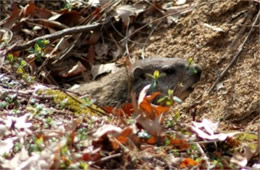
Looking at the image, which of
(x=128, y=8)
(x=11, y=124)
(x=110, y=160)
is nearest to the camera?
(x=110, y=160)

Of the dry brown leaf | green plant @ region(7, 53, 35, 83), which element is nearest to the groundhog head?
the dry brown leaf

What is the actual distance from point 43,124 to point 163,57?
341cm

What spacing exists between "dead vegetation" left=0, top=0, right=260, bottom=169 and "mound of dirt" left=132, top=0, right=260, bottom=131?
0.01 metres

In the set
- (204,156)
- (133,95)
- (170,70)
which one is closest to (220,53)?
(170,70)

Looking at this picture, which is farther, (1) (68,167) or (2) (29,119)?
(2) (29,119)

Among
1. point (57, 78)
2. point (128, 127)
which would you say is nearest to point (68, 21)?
point (57, 78)

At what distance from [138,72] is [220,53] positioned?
915mm

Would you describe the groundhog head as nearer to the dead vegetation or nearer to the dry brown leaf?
the dead vegetation

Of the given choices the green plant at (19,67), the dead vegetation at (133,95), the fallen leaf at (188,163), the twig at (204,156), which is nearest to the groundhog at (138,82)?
the dead vegetation at (133,95)

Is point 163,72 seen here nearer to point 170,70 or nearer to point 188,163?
point 170,70

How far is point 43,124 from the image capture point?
4285 mm

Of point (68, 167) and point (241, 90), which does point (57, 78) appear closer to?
point (241, 90)

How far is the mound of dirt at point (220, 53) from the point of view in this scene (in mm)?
6734

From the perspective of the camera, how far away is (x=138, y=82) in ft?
24.0
